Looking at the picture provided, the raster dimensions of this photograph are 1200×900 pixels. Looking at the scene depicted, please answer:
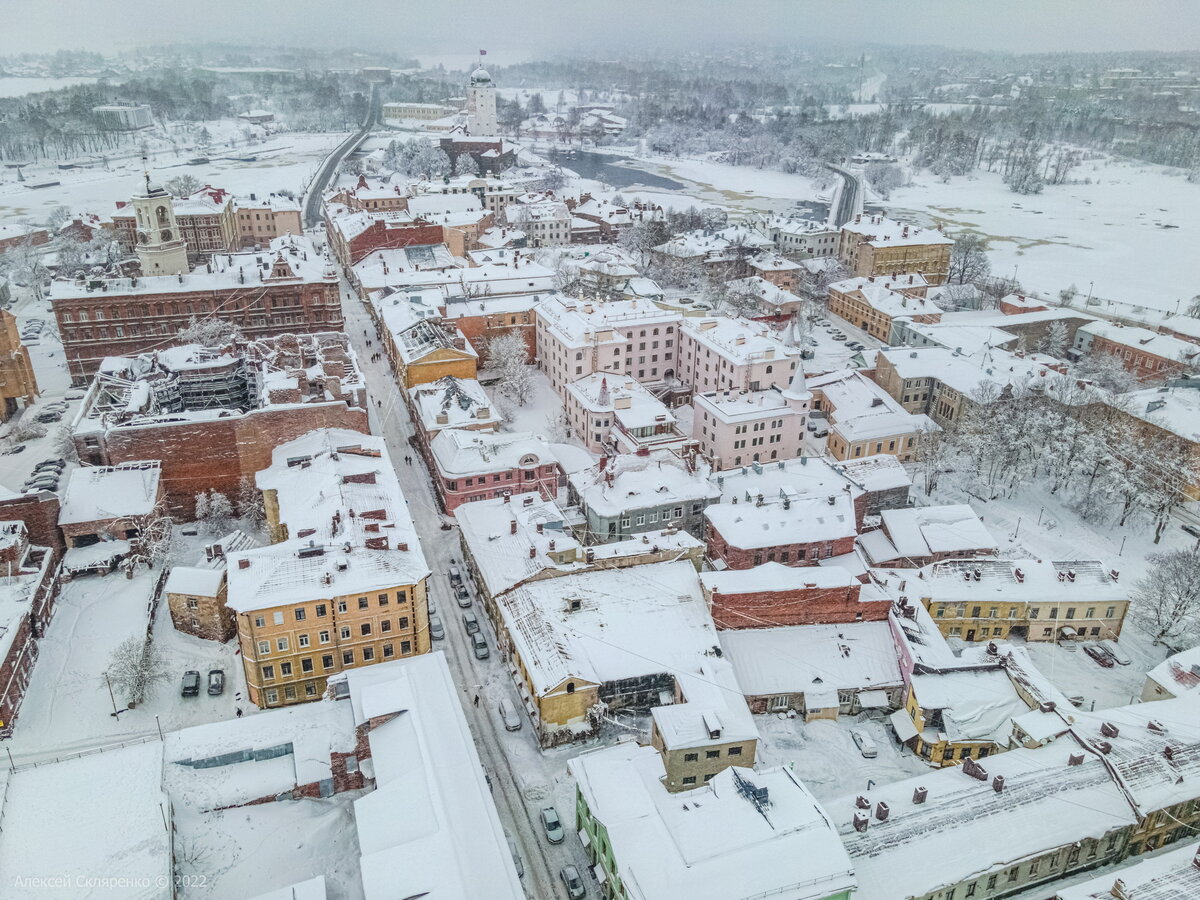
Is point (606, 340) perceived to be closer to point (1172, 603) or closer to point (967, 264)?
point (1172, 603)

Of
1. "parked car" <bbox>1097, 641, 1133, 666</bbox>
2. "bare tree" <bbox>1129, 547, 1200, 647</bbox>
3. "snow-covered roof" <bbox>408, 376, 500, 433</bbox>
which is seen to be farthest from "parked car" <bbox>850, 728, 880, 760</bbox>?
"snow-covered roof" <bbox>408, 376, 500, 433</bbox>

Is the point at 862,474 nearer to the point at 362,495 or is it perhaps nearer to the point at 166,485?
the point at 362,495

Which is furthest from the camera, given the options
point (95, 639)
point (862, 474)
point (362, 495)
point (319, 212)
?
point (319, 212)

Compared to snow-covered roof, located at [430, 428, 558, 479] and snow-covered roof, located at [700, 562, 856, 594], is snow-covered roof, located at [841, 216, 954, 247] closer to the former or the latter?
snow-covered roof, located at [430, 428, 558, 479]

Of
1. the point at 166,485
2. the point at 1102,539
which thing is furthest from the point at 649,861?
the point at 1102,539

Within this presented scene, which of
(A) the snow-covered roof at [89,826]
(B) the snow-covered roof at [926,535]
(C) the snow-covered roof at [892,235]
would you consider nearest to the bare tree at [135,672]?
(A) the snow-covered roof at [89,826]

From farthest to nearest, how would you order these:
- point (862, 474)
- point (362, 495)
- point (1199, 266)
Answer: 1. point (1199, 266)
2. point (862, 474)
3. point (362, 495)

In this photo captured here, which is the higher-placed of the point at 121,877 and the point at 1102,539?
the point at 121,877
